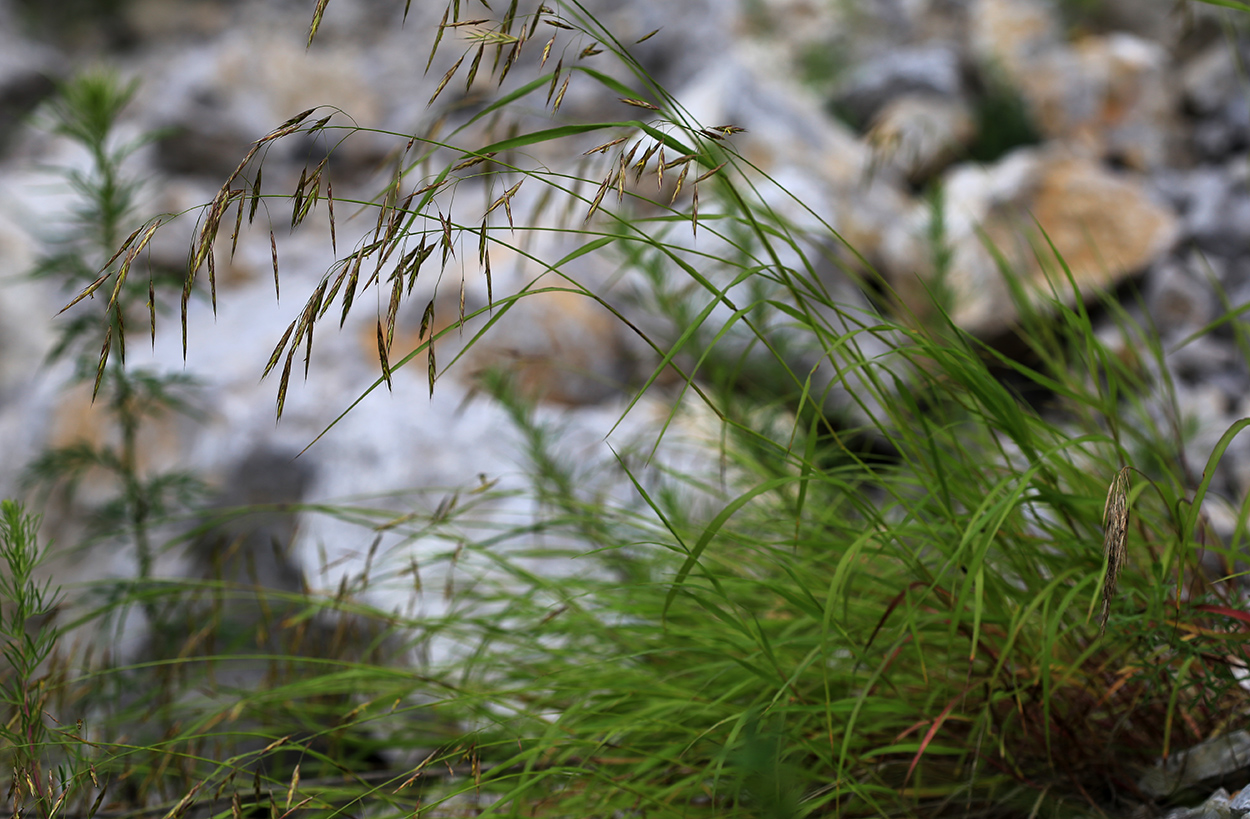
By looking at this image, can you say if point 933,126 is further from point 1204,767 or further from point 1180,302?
point 1204,767

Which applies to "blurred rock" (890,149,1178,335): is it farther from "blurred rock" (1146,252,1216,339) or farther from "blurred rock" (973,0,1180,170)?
"blurred rock" (973,0,1180,170)

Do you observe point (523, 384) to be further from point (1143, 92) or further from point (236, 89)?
point (1143, 92)

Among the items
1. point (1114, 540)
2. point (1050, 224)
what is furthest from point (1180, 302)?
point (1114, 540)

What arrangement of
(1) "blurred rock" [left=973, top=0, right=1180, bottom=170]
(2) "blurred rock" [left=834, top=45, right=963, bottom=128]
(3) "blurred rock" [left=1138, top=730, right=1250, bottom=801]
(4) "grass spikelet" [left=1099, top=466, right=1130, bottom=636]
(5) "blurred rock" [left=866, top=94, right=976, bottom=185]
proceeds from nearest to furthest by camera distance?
(4) "grass spikelet" [left=1099, top=466, right=1130, bottom=636] < (3) "blurred rock" [left=1138, top=730, right=1250, bottom=801] < (5) "blurred rock" [left=866, top=94, right=976, bottom=185] < (1) "blurred rock" [left=973, top=0, right=1180, bottom=170] < (2) "blurred rock" [left=834, top=45, right=963, bottom=128]

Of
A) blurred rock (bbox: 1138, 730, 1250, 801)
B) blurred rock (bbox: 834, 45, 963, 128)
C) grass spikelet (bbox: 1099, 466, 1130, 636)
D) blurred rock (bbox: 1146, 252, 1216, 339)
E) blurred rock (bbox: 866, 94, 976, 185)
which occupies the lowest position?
blurred rock (bbox: 1138, 730, 1250, 801)

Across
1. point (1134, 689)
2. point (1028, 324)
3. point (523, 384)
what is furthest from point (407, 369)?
point (1134, 689)

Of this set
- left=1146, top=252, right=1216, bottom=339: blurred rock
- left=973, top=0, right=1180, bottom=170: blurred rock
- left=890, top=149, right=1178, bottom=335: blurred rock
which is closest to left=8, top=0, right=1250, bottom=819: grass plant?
left=890, top=149, right=1178, bottom=335: blurred rock

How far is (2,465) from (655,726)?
2354mm

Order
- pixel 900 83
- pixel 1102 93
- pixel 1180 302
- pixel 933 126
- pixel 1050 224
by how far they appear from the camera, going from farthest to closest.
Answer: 1. pixel 900 83
2. pixel 1102 93
3. pixel 933 126
4. pixel 1050 224
5. pixel 1180 302

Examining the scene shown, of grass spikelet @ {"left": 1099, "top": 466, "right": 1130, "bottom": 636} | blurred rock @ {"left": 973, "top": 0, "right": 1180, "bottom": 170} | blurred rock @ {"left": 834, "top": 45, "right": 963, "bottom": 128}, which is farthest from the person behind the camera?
blurred rock @ {"left": 834, "top": 45, "right": 963, "bottom": 128}

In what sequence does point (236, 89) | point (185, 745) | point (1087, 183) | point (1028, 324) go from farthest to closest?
point (236, 89)
point (1087, 183)
point (1028, 324)
point (185, 745)

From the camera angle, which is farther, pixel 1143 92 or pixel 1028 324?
pixel 1143 92

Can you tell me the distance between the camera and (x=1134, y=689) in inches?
40.0

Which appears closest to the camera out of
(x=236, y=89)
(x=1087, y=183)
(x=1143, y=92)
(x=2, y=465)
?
(x=2, y=465)
